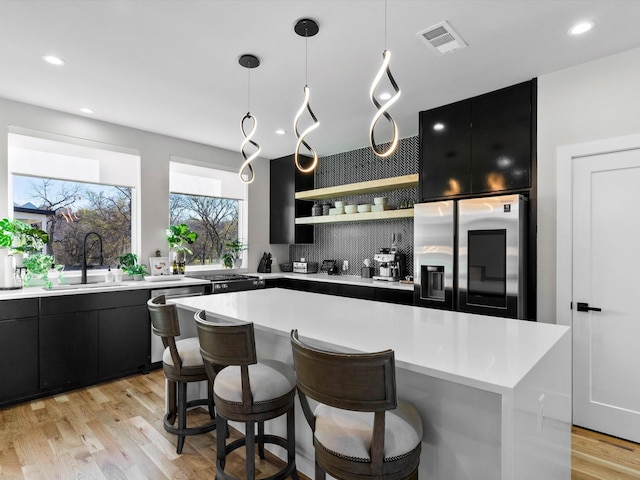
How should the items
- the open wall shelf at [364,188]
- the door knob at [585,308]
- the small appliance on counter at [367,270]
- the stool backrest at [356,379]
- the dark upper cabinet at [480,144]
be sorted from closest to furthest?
the stool backrest at [356,379] → the door knob at [585,308] → the dark upper cabinet at [480,144] → the open wall shelf at [364,188] → the small appliance on counter at [367,270]

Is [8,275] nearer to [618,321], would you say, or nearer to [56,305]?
[56,305]

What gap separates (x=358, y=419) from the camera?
1.38 m

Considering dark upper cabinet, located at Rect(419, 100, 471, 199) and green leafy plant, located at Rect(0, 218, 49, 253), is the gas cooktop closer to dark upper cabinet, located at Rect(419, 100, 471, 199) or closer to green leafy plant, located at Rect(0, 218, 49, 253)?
green leafy plant, located at Rect(0, 218, 49, 253)

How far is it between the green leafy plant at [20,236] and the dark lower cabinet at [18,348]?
1.96 feet

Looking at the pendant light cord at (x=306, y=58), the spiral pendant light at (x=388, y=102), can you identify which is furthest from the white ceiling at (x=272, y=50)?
the spiral pendant light at (x=388, y=102)

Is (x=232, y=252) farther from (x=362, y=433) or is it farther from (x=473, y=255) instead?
(x=362, y=433)

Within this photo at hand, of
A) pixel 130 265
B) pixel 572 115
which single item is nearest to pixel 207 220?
pixel 130 265

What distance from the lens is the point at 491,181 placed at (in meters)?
3.16

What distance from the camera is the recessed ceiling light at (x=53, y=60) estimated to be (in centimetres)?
265

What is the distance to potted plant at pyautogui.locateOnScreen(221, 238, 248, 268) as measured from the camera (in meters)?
5.21

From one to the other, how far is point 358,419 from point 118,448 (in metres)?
1.88

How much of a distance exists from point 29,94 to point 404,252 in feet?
13.8

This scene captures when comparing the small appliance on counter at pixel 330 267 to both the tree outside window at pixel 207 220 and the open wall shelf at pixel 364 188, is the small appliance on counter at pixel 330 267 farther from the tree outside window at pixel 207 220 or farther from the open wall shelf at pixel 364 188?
the tree outside window at pixel 207 220

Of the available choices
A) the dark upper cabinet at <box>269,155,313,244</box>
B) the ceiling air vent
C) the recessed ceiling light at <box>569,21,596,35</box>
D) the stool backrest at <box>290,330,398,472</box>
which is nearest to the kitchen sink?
the dark upper cabinet at <box>269,155,313,244</box>
